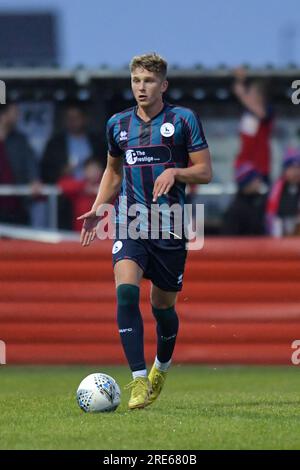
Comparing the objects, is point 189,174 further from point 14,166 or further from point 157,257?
point 14,166

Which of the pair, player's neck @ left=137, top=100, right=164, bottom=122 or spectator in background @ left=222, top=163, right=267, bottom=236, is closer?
player's neck @ left=137, top=100, right=164, bottom=122

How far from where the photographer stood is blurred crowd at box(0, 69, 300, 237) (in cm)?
1590

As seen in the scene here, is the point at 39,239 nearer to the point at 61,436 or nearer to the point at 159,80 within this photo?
the point at 159,80

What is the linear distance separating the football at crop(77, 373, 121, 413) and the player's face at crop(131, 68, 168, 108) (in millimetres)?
1829

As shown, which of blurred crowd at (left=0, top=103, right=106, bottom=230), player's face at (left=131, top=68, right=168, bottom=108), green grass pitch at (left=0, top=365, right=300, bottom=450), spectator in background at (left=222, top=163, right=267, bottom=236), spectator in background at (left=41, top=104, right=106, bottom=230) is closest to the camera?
green grass pitch at (left=0, top=365, right=300, bottom=450)

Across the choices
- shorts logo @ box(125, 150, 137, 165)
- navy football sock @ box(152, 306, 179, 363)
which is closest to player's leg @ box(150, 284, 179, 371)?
navy football sock @ box(152, 306, 179, 363)

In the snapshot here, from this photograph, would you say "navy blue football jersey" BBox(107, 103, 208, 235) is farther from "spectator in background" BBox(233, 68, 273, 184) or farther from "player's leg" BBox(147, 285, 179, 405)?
"spectator in background" BBox(233, 68, 273, 184)

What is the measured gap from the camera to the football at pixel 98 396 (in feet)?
28.1

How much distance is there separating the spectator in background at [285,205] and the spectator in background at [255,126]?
2.81 ft

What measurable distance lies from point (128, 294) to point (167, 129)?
43.8 inches

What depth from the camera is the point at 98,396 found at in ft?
28.1

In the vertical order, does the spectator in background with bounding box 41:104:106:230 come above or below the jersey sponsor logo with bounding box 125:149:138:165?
below

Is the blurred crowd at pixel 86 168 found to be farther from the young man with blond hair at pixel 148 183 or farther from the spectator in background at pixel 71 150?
the young man with blond hair at pixel 148 183

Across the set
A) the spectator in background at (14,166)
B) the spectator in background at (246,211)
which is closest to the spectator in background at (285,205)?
the spectator in background at (246,211)
